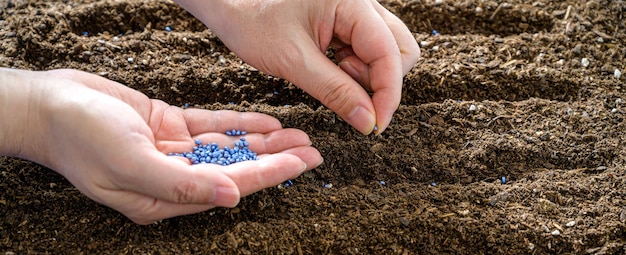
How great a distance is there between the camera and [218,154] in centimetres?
212

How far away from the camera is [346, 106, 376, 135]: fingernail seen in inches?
82.7

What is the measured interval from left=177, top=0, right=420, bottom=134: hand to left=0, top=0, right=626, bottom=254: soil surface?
232 millimetres

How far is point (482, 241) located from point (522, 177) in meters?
0.32

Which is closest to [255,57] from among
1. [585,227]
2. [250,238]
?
[250,238]

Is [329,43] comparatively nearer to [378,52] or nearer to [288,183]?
[378,52]

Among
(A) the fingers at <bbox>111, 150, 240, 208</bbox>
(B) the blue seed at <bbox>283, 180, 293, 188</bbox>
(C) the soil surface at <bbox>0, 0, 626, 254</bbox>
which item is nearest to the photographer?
(A) the fingers at <bbox>111, 150, 240, 208</bbox>

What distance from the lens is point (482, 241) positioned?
2.10 meters

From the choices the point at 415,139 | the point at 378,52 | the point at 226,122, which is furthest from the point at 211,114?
the point at 415,139

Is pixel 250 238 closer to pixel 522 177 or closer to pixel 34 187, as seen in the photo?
pixel 34 187

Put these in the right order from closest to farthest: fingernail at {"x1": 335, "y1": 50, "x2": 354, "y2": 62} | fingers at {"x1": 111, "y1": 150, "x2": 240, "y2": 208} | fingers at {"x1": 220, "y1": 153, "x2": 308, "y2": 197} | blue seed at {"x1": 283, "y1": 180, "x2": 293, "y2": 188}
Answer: fingers at {"x1": 111, "y1": 150, "x2": 240, "y2": 208} < fingers at {"x1": 220, "y1": 153, "x2": 308, "y2": 197} < blue seed at {"x1": 283, "y1": 180, "x2": 293, "y2": 188} < fingernail at {"x1": 335, "y1": 50, "x2": 354, "y2": 62}

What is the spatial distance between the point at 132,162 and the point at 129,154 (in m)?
0.03

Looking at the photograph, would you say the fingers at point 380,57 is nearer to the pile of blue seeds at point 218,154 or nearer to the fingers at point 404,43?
the fingers at point 404,43

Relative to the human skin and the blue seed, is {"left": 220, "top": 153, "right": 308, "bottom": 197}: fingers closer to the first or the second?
the human skin

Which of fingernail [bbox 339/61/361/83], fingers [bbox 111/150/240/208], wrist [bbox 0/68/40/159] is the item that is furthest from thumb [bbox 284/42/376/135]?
wrist [bbox 0/68/40/159]
